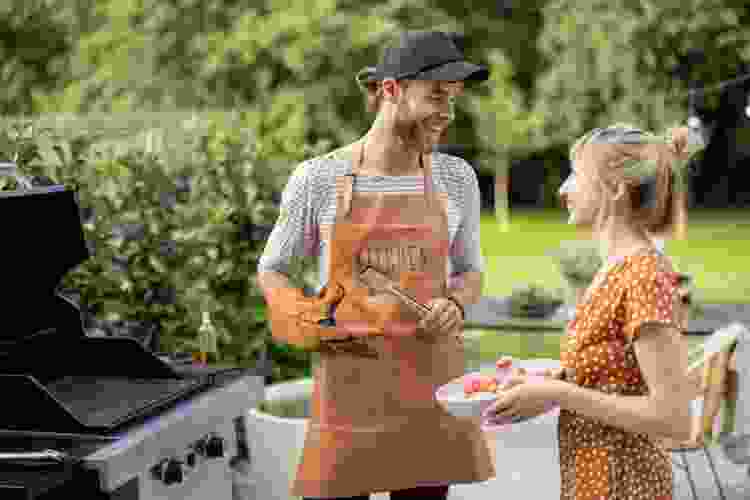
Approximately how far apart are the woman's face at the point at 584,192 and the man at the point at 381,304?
1.59 feet

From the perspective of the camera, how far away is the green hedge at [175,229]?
3584 millimetres

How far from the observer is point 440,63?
2.17m

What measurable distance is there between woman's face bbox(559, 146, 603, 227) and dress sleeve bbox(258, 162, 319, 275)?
70 cm

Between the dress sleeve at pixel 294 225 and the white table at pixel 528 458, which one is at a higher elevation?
the dress sleeve at pixel 294 225

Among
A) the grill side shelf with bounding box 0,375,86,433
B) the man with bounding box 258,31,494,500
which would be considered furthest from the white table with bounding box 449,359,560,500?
the grill side shelf with bounding box 0,375,86,433

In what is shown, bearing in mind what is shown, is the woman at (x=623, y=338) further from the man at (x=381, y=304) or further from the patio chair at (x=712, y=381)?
the patio chair at (x=712, y=381)

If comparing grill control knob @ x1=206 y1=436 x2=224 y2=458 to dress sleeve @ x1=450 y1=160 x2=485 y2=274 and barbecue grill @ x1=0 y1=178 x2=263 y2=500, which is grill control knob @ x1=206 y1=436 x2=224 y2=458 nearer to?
barbecue grill @ x1=0 y1=178 x2=263 y2=500

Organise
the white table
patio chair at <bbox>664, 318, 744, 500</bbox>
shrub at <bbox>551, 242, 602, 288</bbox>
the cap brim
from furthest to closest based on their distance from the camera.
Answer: shrub at <bbox>551, 242, 602, 288</bbox> → patio chair at <bbox>664, 318, 744, 500</bbox> → the white table → the cap brim

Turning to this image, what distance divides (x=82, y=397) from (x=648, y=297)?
1.19 meters

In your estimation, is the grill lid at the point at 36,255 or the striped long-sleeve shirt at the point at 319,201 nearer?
the grill lid at the point at 36,255

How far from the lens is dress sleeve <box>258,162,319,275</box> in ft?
7.45

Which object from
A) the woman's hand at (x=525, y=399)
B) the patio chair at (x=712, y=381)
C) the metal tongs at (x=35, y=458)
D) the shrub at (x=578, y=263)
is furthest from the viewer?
the shrub at (x=578, y=263)

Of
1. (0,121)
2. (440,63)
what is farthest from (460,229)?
(0,121)

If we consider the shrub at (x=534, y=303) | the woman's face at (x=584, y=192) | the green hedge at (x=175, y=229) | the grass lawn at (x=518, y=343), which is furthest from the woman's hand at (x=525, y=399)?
the grass lawn at (x=518, y=343)
